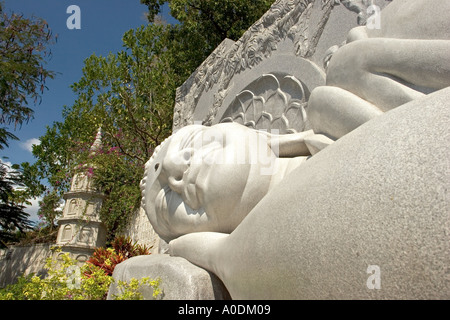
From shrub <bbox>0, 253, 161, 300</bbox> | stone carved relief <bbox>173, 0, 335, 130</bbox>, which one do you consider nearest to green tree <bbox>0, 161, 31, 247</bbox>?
stone carved relief <bbox>173, 0, 335, 130</bbox>

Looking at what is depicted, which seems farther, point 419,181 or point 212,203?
point 212,203

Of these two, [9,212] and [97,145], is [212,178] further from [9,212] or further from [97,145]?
[9,212]

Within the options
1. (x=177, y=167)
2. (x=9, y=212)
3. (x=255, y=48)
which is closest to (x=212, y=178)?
(x=177, y=167)

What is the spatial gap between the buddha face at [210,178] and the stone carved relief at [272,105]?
4.23 ft

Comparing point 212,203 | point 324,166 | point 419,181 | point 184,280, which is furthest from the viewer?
point 212,203

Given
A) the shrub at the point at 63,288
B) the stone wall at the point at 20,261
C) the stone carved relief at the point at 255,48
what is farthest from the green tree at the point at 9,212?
the shrub at the point at 63,288

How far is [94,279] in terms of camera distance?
204 centimetres

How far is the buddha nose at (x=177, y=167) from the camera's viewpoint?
2.02m

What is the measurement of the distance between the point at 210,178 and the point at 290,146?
529 millimetres

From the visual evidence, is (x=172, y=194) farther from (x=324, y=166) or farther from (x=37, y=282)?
(x=324, y=166)

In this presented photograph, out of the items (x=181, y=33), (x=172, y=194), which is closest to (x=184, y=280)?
(x=172, y=194)

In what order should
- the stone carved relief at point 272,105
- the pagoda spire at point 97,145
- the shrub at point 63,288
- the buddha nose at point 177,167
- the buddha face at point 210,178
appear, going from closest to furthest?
1. the shrub at point 63,288
2. the buddha face at point 210,178
3. the buddha nose at point 177,167
4. the stone carved relief at point 272,105
5. the pagoda spire at point 97,145

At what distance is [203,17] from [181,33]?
85 cm

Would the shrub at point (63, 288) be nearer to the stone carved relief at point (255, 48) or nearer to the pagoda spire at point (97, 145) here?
the stone carved relief at point (255, 48)
